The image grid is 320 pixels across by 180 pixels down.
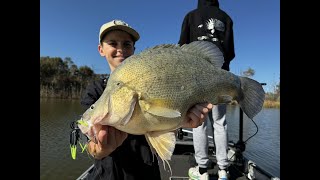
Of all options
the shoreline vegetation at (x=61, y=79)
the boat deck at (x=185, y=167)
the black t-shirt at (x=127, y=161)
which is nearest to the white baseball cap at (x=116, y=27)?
the black t-shirt at (x=127, y=161)

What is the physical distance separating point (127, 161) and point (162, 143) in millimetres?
943

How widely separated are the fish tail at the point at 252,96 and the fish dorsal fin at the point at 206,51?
9.8 inches

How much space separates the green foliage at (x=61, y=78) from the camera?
48281mm

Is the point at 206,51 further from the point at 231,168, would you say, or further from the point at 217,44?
the point at 231,168

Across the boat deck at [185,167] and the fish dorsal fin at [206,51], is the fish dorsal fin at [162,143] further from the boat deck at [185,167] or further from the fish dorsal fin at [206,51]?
the boat deck at [185,167]

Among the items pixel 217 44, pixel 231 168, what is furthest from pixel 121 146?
pixel 231 168

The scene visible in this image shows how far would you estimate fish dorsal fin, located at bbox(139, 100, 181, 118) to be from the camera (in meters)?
1.46

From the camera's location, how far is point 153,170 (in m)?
2.47

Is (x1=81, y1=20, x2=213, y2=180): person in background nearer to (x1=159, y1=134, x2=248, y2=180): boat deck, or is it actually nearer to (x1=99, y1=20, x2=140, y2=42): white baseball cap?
(x1=99, y1=20, x2=140, y2=42): white baseball cap

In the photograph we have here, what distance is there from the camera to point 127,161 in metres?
2.39

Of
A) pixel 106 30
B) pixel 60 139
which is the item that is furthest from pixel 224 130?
pixel 60 139
